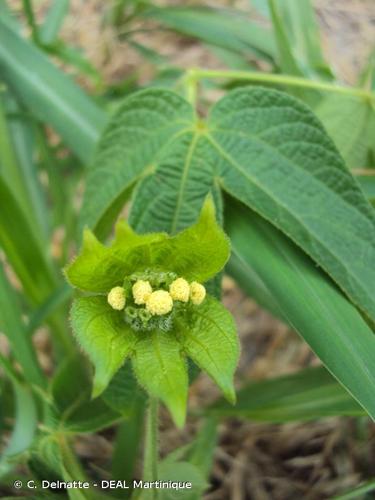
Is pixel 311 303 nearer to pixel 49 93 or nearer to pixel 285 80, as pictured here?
pixel 285 80

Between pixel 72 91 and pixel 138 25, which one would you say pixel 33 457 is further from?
pixel 138 25

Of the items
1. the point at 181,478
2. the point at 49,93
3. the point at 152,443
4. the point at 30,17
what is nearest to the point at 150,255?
the point at 152,443

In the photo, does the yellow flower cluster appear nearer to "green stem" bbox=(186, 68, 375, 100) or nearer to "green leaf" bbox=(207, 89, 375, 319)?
"green leaf" bbox=(207, 89, 375, 319)

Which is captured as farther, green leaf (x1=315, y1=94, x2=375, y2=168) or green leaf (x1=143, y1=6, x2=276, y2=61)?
green leaf (x1=143, y1=6, x2=276, y2=61)

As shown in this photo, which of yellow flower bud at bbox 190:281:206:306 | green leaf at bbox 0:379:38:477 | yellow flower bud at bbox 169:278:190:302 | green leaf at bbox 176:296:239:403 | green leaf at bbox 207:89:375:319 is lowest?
green leaf at bbox 0:379:38:477

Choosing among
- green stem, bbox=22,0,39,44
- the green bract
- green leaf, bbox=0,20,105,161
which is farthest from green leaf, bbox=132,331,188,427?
green stem, bbox=22,0,39,44

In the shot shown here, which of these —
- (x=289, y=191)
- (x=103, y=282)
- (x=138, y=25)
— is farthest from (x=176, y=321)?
(x=138, y=25)
